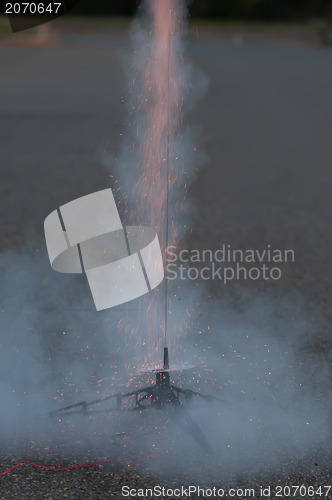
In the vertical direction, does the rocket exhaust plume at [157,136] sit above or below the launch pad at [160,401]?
above

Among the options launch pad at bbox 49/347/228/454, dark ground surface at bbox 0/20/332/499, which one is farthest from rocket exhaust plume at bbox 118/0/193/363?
dark ground surface at bbox 0/20/332/499

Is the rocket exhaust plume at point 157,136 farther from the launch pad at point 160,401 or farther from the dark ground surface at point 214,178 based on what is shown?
the dark ground surface at point 214,178

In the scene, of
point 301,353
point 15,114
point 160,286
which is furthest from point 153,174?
point 15,114

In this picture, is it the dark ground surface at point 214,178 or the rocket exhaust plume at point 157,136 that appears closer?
the dark ground surface at point 214,178

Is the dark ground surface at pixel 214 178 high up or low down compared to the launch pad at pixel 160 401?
up

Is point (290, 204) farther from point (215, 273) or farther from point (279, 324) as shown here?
point (279, 324)

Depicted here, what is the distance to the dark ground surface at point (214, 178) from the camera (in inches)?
158

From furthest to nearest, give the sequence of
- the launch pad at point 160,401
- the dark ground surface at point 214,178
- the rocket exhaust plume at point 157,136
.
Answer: the rocket exhaust plume at point 157,136 → the launch pad at point 160,401 → the dark ground surface at point 214,178

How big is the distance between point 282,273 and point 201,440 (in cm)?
302

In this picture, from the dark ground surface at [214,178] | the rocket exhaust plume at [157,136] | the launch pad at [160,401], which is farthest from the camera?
the rocket exhaust plume at [157,136]

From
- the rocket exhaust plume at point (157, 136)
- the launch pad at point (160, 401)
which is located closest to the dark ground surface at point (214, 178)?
the launch pad at point (160, 401)

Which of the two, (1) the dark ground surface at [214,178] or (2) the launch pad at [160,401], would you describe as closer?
(1) the dark ground surface at [214,178]

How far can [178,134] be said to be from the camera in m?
12.4

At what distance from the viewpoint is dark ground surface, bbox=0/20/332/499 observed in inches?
158
